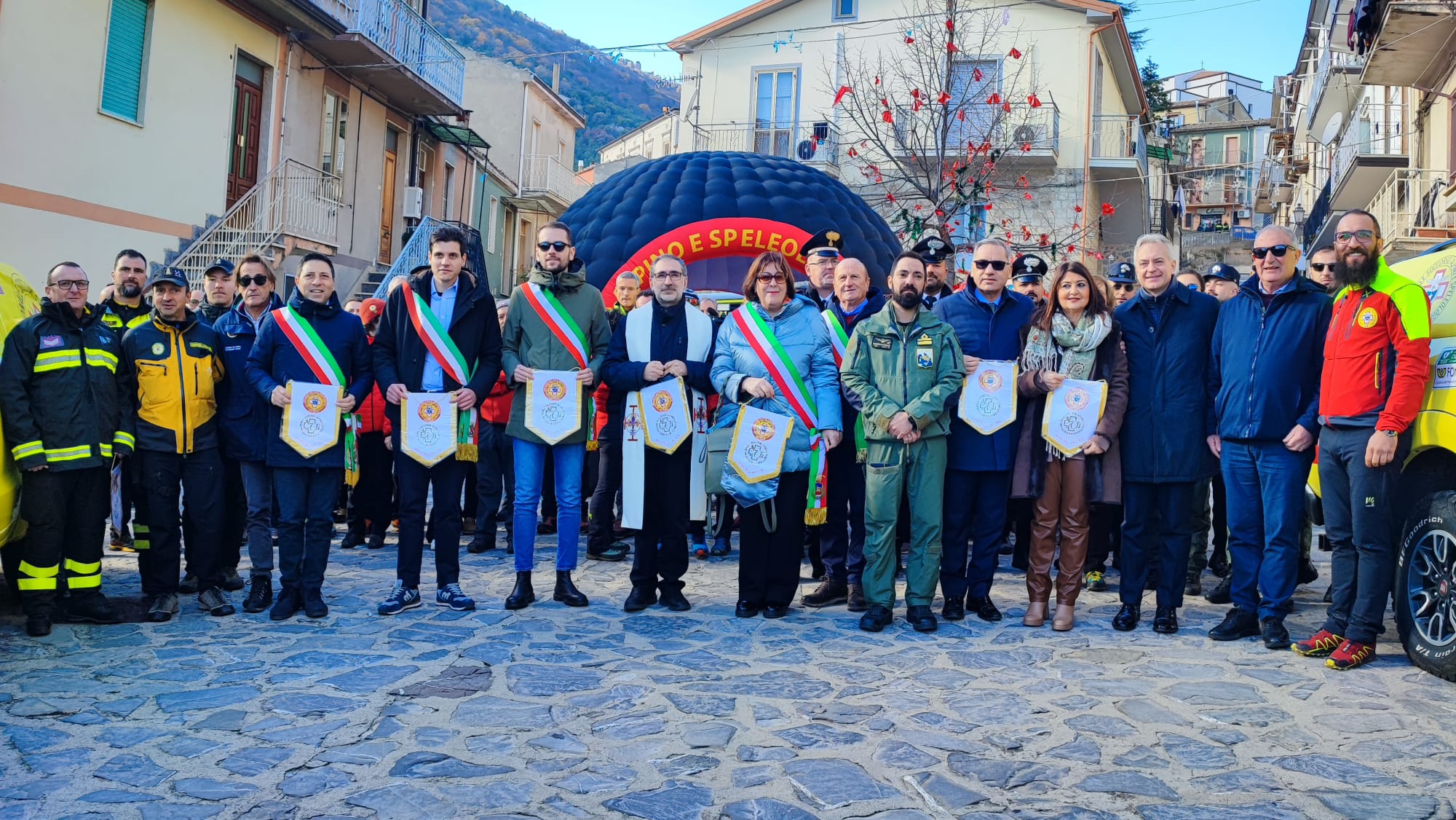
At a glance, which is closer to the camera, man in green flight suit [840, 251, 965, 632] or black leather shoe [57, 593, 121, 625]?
black leather shoe [57, 593, 121, 625]

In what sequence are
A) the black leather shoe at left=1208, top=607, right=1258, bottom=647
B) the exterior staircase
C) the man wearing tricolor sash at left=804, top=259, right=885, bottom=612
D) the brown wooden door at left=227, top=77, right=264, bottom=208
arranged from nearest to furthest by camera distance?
the black leather shoe at left=1208, top=607, right=1258, bottom=647 → the man wearing tricolor sash at left=804, top=259, right=885, bottom=612 → the exterior staircase → the brown wooden door at left=227, top=77, right=264, bottom=208

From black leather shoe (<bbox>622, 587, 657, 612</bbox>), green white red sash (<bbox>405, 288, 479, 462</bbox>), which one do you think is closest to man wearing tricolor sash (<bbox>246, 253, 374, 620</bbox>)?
green white red sash (<bbox>405, 288, 479, 462</bbox>)

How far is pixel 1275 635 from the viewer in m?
Answer: 5.73

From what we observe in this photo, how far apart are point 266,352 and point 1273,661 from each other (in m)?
5.57

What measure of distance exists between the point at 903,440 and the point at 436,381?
2.64m

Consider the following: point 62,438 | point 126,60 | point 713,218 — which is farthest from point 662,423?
point 126,60

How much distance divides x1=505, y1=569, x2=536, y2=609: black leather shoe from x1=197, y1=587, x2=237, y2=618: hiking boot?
1.53m

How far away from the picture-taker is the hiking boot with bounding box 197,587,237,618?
6.14 metres

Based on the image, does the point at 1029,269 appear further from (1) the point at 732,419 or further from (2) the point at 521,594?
(2) the point at 521,594

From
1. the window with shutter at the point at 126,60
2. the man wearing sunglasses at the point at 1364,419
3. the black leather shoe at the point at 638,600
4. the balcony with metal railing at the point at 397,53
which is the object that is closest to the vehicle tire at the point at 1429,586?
the man wearing sunglasses at the point at 1364,419

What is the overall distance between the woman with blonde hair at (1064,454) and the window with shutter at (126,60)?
13.4 m

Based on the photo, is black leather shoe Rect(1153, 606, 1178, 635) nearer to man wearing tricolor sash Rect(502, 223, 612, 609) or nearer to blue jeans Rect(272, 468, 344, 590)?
man wearing tricolor sash Rect(502, 223, 612, 609)

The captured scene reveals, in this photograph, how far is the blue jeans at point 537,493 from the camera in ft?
20.9

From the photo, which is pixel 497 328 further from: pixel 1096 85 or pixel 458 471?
pixel 1096 85
